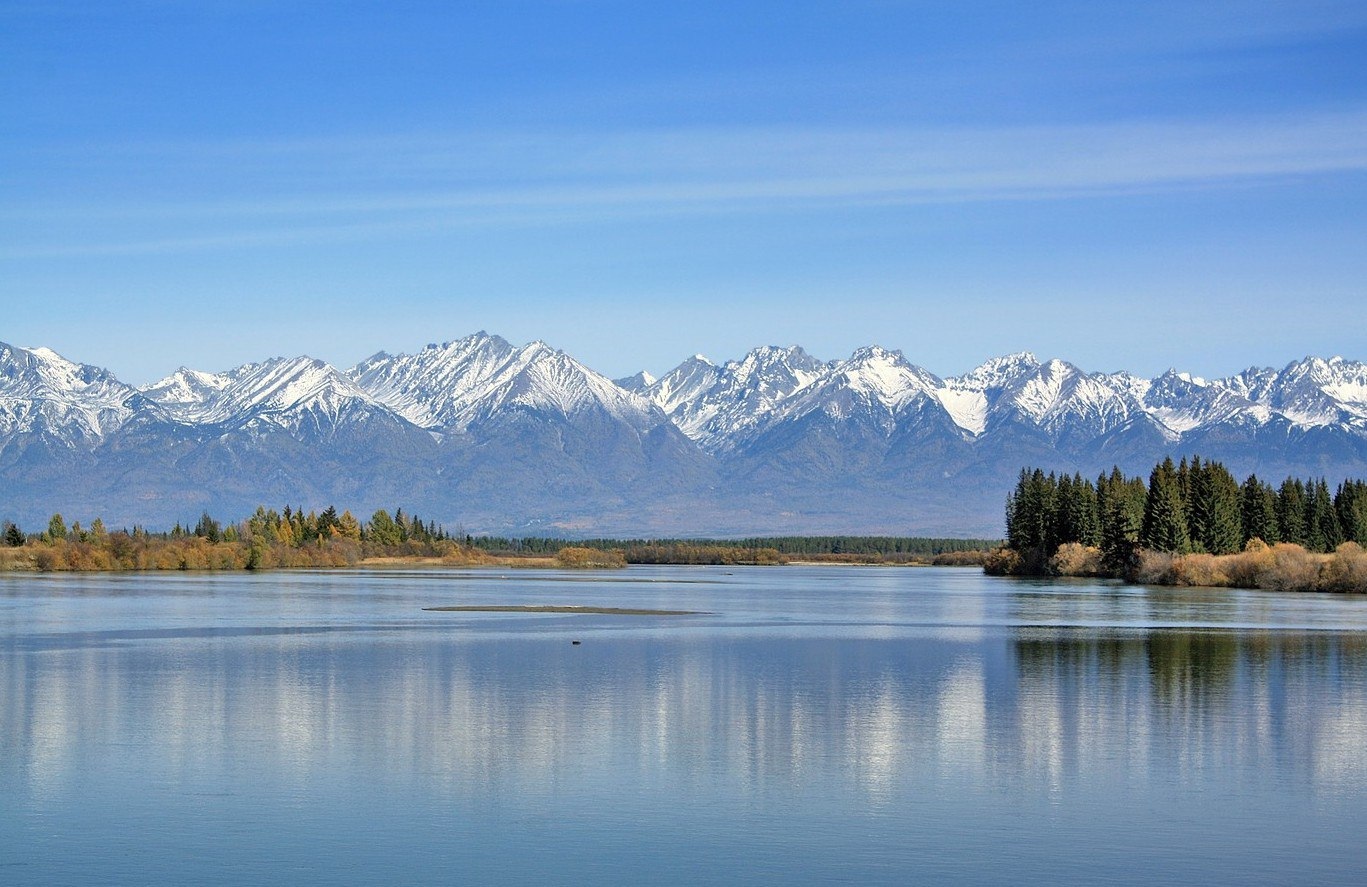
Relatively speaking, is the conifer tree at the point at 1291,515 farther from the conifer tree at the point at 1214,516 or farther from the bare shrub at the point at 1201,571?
the bare shrub at the point at 1201,571

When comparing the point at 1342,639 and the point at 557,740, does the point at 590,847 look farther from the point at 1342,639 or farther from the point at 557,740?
the point at 1342,639

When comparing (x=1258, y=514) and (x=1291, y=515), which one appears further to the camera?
(x=1258, y=514)

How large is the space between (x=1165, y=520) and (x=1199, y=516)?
438 cm

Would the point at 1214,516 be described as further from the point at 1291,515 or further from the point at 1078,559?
the point at 1078,559

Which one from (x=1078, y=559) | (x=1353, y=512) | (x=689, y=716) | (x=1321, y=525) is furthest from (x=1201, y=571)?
(x=689, y=716)

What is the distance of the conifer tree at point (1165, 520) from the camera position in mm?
151250

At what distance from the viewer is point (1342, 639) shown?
235 feet

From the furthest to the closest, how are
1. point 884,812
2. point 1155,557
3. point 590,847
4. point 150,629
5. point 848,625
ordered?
point 1155,557
point 848,625
point 150,629
point 884,812
point 590,847

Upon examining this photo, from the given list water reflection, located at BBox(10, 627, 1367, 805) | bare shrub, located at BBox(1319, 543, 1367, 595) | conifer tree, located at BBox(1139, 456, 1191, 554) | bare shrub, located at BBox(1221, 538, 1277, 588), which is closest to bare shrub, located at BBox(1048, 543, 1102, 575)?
conifer tree, located at BBox(1139, 456, 1191, 554)

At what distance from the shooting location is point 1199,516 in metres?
155

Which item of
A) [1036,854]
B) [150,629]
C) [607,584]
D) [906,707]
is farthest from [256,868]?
[607,584]

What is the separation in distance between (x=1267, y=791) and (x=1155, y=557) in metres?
121

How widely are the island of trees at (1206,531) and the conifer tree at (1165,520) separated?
3.6 inches

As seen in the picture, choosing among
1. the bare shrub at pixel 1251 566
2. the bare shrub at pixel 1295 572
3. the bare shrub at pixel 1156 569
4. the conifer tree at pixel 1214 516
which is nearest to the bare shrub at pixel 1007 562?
the conifer tree at pixel 1214 516
